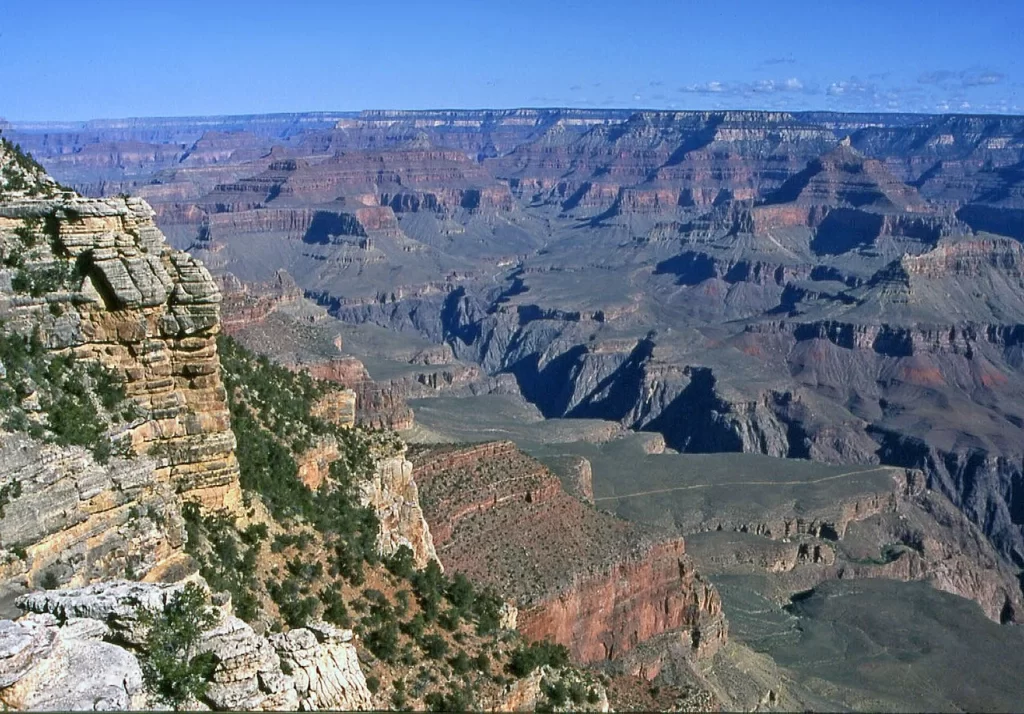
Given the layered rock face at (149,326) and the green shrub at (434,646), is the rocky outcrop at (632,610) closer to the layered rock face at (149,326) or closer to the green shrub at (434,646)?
the green shrub at (434,646)

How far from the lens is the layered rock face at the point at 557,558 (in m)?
35.4

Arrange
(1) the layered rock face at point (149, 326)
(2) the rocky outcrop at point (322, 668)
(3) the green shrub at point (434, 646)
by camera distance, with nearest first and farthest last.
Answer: (2) the rocky outcrop at point (322, 668) → (1) the layered rock face at point (149, 326) → (3) the green shrub at point (434, 646)

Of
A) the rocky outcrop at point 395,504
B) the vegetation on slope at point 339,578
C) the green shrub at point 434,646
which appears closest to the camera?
the vegetation on slope at point 339,578

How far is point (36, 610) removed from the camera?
44.4 feet

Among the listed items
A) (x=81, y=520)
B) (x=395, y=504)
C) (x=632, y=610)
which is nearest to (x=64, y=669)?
(x=81, y=520)

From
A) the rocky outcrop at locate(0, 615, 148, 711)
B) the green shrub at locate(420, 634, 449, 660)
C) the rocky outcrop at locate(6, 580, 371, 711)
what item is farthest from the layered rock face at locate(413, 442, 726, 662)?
the rocky outcrop at locate(0, 615, 148, 711)

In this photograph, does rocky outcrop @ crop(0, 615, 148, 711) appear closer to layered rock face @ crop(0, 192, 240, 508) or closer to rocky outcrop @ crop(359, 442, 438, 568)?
layered rock face @ crop(0, 192, 240, 508)

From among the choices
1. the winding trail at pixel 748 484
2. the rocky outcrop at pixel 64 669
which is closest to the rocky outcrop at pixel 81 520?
the rocky outcrop at pixel 64 669

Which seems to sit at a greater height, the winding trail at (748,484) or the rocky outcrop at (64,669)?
the rocky outcrop at (64,669)

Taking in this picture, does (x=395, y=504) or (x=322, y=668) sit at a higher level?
(x=322, y=668)

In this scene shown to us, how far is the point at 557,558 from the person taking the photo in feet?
122

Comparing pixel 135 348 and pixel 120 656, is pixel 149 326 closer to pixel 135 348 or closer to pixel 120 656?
pixel 135 348

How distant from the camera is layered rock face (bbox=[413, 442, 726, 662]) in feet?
116

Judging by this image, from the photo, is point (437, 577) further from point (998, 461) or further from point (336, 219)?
point (336, 219)
